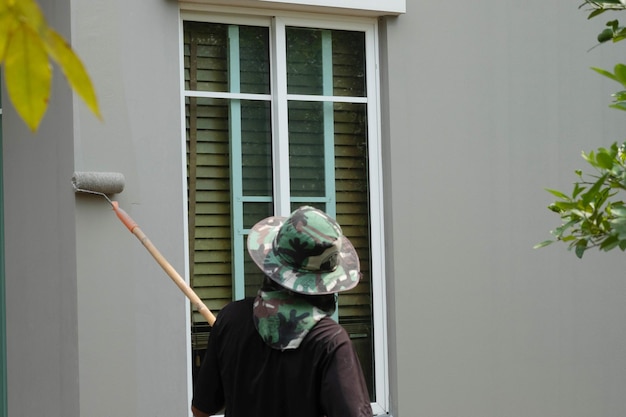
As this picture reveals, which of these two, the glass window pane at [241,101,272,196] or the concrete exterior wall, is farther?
the glass window pane at [241,101,272,196]

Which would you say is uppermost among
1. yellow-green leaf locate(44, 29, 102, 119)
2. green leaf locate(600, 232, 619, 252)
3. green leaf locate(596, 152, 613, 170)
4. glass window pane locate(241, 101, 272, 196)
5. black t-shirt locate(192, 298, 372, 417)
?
glass window pane locate(241, 101, 272, 196)

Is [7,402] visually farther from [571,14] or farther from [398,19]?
[571,14]

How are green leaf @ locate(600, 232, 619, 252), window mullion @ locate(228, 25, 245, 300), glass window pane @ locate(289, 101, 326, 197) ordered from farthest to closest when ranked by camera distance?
glass window pane @ locate(289, 101, 326, 197)
window mullion @ locate(228, 25, 245, 300)
green leaf @ locate(600, 232, 619, 252)

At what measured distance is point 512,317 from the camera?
670cm

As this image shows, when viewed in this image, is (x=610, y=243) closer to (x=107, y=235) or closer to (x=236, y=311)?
(x=236, y=311)

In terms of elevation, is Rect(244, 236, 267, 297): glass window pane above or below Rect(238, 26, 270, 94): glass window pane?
below

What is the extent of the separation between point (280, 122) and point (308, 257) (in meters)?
2.78

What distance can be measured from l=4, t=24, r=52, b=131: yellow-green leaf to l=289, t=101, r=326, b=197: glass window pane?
518 centimetres

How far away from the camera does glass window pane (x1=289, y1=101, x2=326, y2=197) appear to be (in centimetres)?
A: 631

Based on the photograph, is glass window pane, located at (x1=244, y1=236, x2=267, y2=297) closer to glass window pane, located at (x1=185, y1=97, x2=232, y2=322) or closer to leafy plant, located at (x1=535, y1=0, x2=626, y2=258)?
glass window pane, located at (x1=185, y1=97, x2=232, y2=322)

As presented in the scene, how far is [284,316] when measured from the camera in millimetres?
3459

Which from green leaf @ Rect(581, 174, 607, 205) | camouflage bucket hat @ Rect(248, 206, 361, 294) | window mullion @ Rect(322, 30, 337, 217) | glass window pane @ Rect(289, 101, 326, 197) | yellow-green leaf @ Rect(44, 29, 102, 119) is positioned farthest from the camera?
window mullion @ Rect(322, 30, 337, 217)

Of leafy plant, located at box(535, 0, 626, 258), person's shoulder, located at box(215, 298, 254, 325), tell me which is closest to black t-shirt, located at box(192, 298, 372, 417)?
person's shoulder, located at box(215, 298, 254, 325)

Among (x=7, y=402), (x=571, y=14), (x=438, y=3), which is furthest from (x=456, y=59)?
(x=7, y=402)
